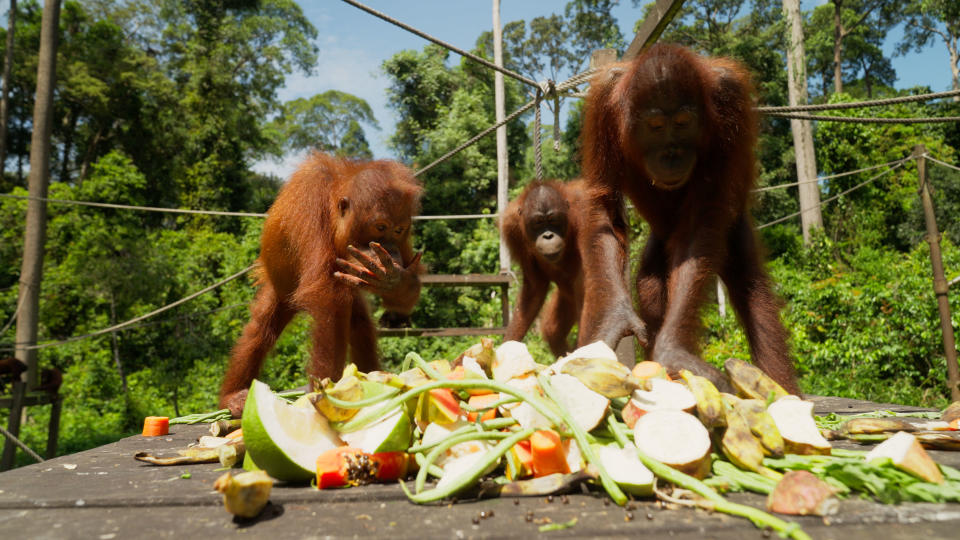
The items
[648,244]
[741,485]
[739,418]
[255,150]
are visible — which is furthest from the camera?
[255,150]

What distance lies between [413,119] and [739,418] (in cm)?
1805

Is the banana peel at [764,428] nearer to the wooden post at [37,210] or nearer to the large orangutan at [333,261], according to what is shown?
the large orangutan at [333,261]

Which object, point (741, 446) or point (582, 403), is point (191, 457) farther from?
point (741, 446)

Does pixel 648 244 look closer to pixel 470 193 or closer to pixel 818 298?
pixel 818 298

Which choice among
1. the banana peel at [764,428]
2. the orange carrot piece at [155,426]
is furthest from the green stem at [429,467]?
the orange carrot piece at [155,426]

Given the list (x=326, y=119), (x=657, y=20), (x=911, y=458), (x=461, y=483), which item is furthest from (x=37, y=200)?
(x=326, y=119)

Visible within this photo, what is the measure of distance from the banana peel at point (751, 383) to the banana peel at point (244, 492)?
130 cm

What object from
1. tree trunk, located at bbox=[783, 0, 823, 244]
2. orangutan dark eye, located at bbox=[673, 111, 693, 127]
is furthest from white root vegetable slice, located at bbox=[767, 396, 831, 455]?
tree trunk, located at bbox=[783, 0, 823, 244]

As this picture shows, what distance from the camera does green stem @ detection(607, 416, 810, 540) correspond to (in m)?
0.88

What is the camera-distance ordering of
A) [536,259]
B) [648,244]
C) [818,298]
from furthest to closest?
[818,298] → [536,259] → [648,244]

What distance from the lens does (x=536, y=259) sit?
13.4 feet

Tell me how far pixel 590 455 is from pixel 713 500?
0.22 meters

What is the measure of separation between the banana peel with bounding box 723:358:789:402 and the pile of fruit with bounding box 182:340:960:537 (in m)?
0.14

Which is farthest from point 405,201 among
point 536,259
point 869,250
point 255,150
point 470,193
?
point 255,150
